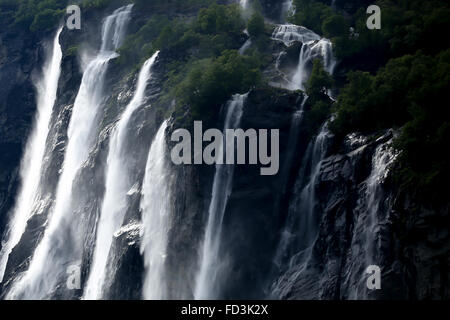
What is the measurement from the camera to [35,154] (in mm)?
76250

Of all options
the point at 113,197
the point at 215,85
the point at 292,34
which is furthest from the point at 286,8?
the point at 113,197

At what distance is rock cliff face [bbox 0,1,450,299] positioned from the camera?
112 feet

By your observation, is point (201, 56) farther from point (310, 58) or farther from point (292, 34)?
point (310, 58)

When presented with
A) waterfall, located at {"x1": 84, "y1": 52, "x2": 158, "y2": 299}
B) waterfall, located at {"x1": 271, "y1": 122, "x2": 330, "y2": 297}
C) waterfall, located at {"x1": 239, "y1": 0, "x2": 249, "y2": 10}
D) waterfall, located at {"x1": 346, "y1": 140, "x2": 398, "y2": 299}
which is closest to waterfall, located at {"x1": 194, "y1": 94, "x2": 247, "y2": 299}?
waterfall, located at {"x1": 271, "y1": 122, "x2": 330, "y2": 297}

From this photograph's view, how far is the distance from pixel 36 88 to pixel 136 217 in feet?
117

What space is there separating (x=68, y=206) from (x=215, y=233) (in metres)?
21.9

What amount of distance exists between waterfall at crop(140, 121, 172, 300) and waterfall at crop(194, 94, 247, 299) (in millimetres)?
3133

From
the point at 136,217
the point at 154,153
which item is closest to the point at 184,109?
the point at 154,153

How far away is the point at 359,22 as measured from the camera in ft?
180

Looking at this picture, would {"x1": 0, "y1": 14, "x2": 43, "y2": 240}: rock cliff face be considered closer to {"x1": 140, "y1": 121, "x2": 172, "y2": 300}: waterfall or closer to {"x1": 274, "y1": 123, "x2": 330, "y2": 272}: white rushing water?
{"x1": 140, "y1": 121, "x2": 172, "y2": 300}: waterfall

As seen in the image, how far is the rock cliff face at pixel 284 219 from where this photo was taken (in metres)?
34.2

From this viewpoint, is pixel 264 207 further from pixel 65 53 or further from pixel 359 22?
pixel 65 53

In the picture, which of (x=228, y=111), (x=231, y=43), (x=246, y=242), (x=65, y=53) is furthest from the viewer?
(x=65, y=53)
